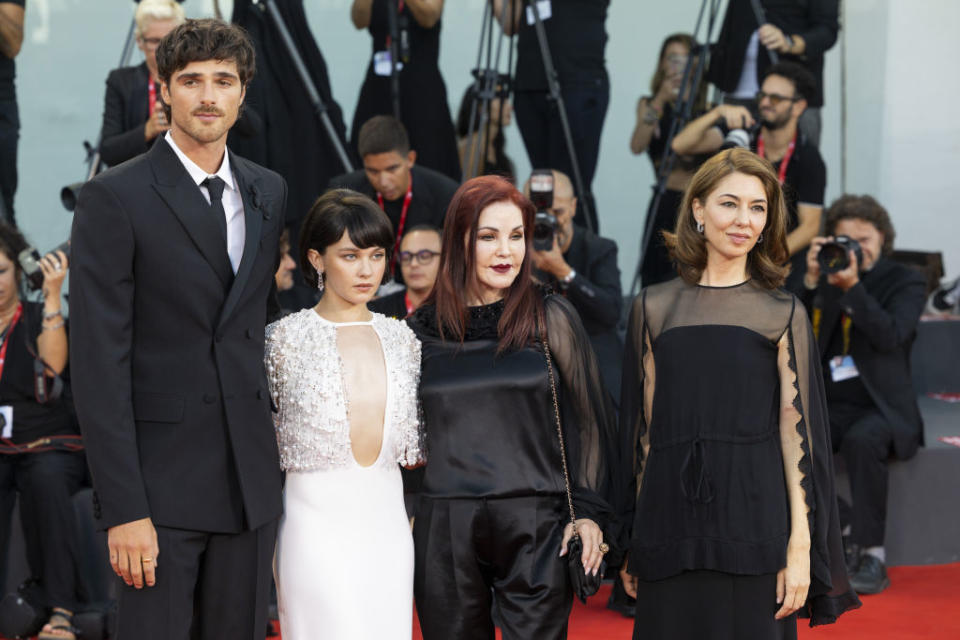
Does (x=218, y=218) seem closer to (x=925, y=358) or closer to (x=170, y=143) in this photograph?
(x=170, y=143)

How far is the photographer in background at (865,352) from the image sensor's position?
4.25 metres

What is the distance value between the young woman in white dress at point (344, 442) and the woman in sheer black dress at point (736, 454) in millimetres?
533

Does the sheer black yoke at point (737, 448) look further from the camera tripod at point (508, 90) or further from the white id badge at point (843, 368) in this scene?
the camera tripod at point (508, 90)

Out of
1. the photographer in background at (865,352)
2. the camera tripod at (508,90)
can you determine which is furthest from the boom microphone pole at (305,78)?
the photographer in background at (865,352)

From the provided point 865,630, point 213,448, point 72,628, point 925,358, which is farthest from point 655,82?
point 213,448

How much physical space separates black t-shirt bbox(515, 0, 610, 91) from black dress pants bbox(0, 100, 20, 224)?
223cm

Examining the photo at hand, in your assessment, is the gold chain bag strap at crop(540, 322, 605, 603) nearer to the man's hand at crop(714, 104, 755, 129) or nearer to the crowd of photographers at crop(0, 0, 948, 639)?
the crowd of photographers at crop(0, 0, 948, 639)

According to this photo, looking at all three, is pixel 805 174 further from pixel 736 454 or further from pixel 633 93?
pixel 633 93

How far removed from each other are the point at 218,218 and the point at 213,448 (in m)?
0.44

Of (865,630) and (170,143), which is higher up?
(170,143)

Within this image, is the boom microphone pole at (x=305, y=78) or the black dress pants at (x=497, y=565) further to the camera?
the boom microphone pole at (x=305, y=78)

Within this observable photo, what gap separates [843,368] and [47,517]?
3008 mm

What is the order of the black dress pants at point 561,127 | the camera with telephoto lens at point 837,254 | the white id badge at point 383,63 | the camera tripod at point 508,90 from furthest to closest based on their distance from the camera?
the black dress pants at point 561,127 → the camera tripod at point 508,90 → the white id badge at point 383,63 → the camera with telephoto lens at point 837,254

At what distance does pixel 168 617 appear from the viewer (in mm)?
2096
